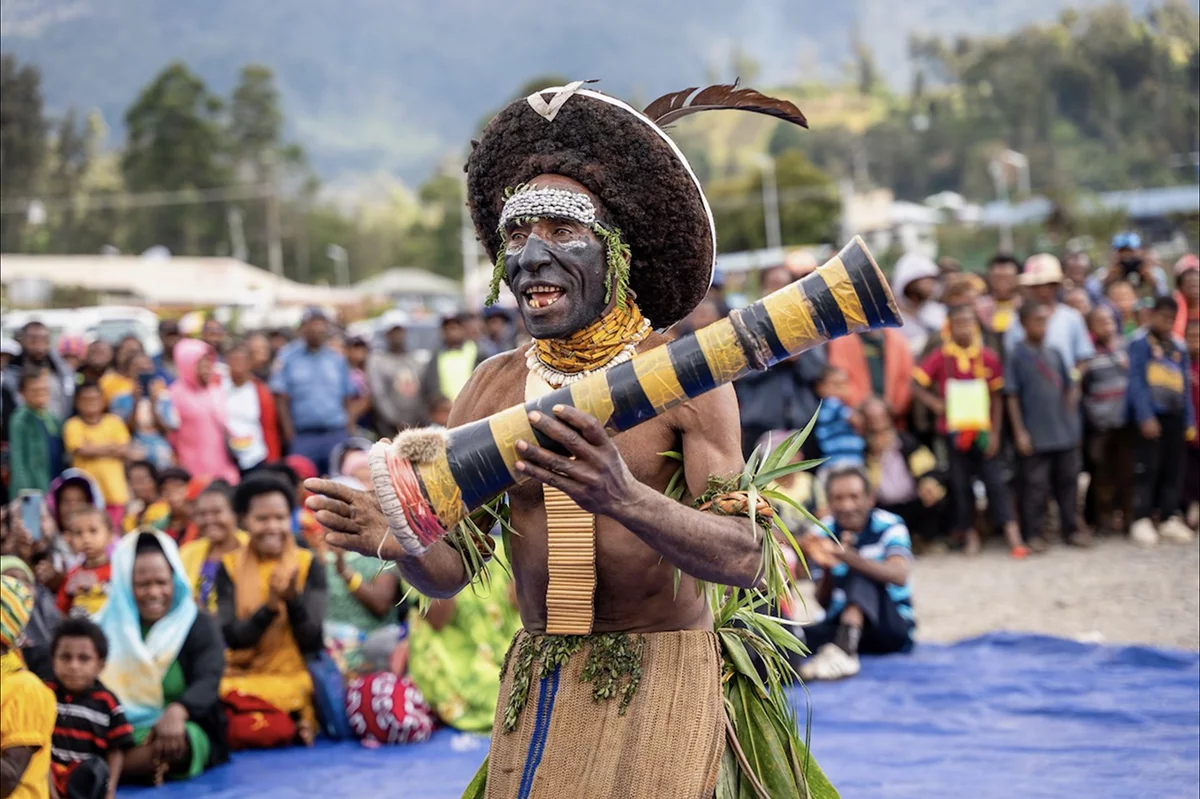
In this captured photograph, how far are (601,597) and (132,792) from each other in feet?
13.5

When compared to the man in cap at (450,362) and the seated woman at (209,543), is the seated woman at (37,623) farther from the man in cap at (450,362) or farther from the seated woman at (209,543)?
the man in cap at (450,362)

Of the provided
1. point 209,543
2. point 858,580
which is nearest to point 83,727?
point 209,543

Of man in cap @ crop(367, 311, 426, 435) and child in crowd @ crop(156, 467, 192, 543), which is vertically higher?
man in cap @ crop(367, 311, 426, 435)

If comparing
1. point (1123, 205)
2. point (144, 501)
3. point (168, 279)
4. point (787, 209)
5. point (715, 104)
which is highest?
point (787, 209)

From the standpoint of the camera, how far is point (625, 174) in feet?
10.7

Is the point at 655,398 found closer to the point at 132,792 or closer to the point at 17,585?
the point at 17,585

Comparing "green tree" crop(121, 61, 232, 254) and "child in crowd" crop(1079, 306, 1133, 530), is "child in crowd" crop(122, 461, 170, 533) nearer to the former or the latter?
"child in crowd" crop(1079, 306, 1133, 530)

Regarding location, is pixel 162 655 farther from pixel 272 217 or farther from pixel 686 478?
pixel 272 217

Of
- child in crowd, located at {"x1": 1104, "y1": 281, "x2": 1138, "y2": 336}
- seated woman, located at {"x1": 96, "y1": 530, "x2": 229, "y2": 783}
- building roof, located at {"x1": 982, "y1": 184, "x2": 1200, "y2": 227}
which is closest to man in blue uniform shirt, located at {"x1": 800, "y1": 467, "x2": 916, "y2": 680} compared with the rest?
seated woman, located at {"x1": 96, "y1": 530, "x2": 229, "y2": 783}

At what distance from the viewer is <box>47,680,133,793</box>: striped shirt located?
6000 mm

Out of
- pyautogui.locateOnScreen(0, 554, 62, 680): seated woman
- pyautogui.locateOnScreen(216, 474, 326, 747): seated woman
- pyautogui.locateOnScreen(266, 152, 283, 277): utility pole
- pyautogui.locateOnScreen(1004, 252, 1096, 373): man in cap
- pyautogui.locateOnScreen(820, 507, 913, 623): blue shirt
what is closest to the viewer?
pyautogui.locateOnScreen(0, 554, 62, 680): seated woman

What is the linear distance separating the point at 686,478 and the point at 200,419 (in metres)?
8.92

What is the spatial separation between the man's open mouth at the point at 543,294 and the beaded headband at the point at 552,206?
0.16 m

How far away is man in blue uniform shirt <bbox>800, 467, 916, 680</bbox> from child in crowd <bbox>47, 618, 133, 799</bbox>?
152 inches
